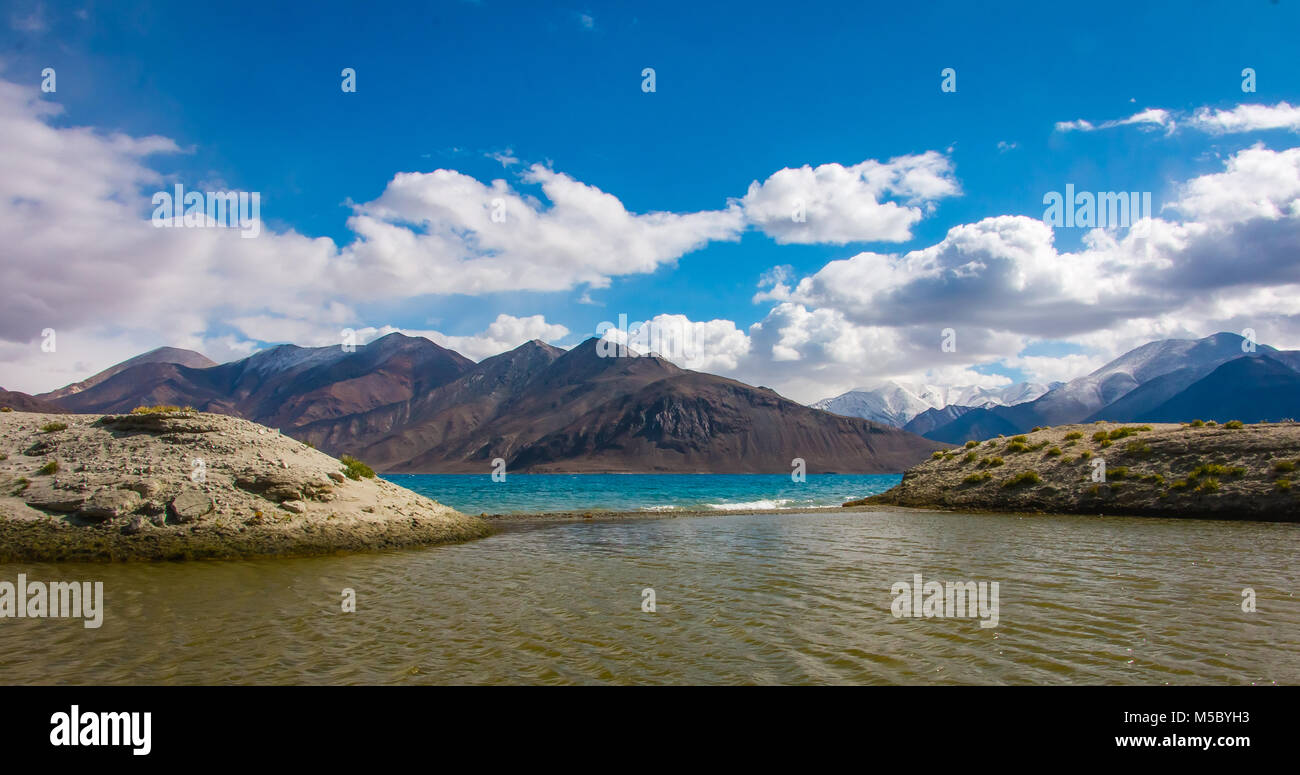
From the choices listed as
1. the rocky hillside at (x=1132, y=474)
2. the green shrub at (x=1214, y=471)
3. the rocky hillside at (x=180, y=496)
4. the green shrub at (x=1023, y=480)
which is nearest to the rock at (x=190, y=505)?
the rocky hillside at (x=180, y=496)

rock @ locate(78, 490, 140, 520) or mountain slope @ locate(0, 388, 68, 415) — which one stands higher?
mountain slope @ locate(0, 388, 68, 415)

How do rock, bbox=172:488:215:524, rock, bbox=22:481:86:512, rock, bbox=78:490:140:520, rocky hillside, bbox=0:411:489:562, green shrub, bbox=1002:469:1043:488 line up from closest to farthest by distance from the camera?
rocky hillside, bbox=0:411:489:562
rock, bbox=78:490:140:520
rock, bbox=22:481:86:512
rock, bbox=172:488:215:524
green shrub, bbox=1002:469:1043:488

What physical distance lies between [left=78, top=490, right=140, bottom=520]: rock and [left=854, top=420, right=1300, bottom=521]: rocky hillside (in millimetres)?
46575

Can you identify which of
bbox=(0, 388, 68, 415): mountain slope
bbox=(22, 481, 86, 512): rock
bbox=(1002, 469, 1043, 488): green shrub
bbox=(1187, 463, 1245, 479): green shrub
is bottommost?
bbox=(1002, 469, 1043, 488): green shrub

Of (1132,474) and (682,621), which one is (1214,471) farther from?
(682,621)

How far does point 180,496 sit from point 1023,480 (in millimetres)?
47925

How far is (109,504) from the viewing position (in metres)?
21.5

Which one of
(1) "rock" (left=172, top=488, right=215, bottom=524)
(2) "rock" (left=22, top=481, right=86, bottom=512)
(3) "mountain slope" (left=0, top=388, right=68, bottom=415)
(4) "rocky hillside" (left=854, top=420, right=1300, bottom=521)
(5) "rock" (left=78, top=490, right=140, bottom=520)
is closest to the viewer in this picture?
(5) "rock" (left=78, top=490, right=140, bottom=520)

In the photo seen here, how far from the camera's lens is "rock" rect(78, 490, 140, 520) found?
21.2m

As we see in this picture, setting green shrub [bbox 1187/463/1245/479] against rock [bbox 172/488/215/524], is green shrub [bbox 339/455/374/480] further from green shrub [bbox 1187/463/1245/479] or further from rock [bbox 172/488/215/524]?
green shrub [bbox 1187/463/1245/479]

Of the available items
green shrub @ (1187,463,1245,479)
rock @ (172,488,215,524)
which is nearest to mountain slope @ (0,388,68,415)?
rock @ (172,488,215,524)

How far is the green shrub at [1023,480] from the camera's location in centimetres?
4075
